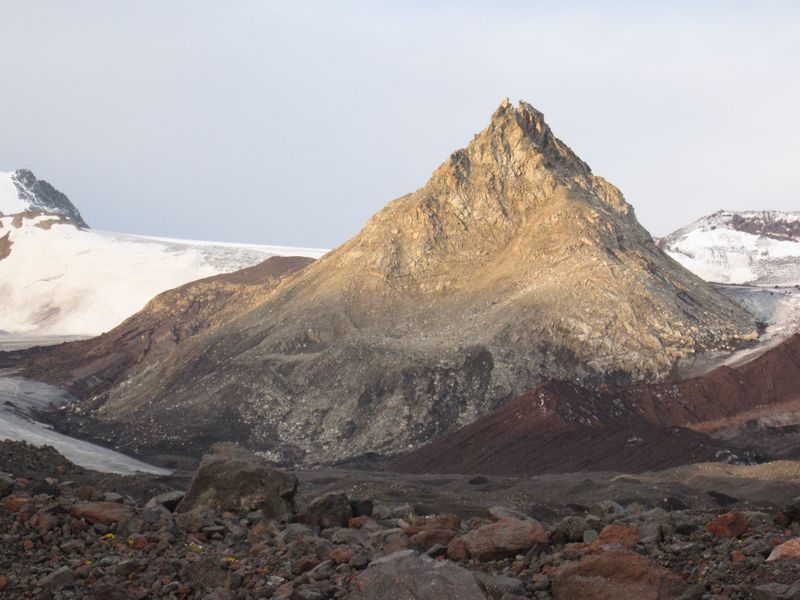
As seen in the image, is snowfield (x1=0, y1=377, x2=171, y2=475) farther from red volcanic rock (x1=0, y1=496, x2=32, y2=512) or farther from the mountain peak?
the mountain peak

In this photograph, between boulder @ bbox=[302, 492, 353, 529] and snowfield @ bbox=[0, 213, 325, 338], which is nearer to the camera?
boulder @ bbox=[302, 492, 353, 529]

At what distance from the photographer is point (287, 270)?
99.5 m

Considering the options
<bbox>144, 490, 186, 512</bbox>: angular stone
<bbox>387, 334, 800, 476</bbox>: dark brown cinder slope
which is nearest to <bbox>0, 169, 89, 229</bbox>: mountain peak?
<bbox>387, 334, 800, 476</bbox>: dark brown cinder slope

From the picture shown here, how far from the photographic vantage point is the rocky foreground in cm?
798

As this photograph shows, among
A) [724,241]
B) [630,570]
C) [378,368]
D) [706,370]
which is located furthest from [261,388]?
[724,241]

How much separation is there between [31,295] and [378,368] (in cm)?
8526

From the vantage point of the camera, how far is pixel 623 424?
47.2m

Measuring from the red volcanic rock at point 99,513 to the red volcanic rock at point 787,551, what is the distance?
22.7ft

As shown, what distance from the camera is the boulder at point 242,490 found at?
1387 cm

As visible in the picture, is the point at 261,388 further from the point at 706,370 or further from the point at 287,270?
the point at 287,270

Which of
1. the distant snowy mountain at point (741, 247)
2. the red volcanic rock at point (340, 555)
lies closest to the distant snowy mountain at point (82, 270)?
the distant snowy mountain at point (741, 247)

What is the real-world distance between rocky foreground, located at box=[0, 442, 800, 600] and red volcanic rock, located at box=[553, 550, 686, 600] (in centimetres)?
1

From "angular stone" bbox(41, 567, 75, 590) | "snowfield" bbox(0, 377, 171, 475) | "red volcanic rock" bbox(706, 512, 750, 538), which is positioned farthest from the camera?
"snowfield" bbox(0, 377, 171, 475)

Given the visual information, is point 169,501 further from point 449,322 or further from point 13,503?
point 449,322
